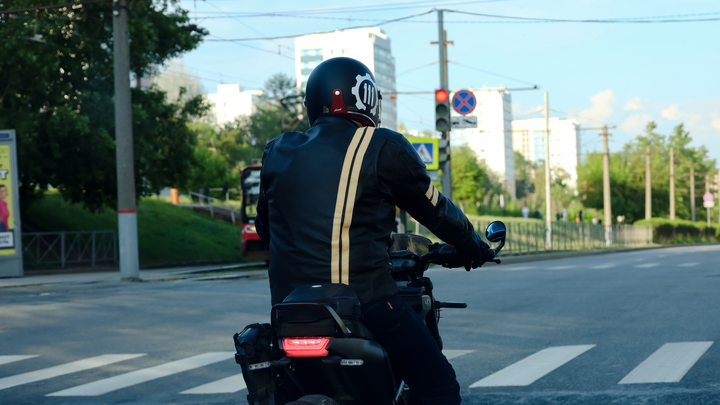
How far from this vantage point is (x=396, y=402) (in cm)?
271

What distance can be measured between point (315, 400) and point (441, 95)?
19.2 m

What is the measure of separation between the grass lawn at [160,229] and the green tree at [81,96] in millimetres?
3486

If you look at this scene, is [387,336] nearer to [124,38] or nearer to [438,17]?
[124,38]

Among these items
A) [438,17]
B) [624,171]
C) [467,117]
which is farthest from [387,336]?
[624,171]

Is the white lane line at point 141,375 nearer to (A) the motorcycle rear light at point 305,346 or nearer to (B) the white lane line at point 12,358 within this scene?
(B) the white lane line at point 12,358

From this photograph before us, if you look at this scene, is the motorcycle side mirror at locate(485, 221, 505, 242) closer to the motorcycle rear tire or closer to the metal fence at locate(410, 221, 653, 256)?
the motorcycle rear tire

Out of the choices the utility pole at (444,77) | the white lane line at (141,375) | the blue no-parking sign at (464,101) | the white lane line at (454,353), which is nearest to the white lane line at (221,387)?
the white lane line at (141,375)

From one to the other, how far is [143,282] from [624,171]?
74.0 metres

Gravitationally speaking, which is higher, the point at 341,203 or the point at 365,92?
the point at 365,92

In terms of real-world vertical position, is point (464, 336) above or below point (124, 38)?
below

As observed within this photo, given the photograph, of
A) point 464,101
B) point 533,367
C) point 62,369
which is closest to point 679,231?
point 464,101

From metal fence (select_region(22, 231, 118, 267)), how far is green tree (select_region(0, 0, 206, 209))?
51.5 inches

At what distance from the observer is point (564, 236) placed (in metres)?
43.7

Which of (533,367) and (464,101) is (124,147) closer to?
(464,101)
